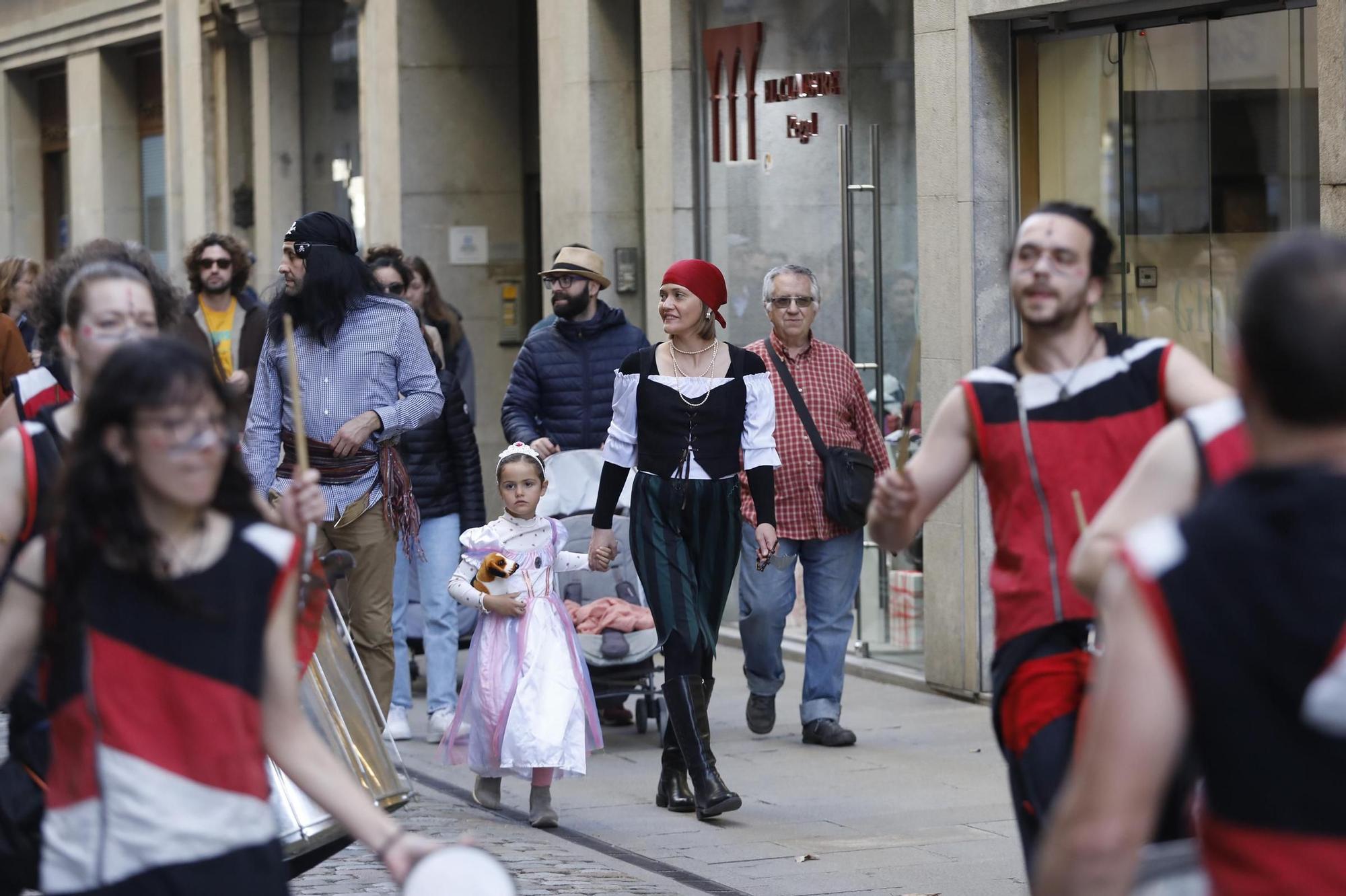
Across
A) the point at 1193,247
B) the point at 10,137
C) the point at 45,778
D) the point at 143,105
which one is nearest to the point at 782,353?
the point at 1193,247

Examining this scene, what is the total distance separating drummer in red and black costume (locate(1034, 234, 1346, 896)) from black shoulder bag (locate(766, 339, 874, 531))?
6.65 meters

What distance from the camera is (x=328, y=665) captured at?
5164 mm

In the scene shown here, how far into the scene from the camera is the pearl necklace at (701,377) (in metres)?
7.47

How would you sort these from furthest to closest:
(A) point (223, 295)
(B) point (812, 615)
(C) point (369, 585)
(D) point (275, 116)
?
(D) point (275, 116)
(A) point (223, 295)
(B) point (812, 615)
(C) point (369, 585)

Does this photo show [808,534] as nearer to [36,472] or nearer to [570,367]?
[570,367]

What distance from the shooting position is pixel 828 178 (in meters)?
11.3

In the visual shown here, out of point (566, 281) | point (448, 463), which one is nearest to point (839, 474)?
point (566, 281)

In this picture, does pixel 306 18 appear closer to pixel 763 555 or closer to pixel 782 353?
pixel 782 353

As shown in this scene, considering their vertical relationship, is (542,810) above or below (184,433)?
below

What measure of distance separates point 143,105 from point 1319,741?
2256 centimetres

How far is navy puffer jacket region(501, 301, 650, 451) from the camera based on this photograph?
31.2 ft

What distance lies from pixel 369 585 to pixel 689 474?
1.54m

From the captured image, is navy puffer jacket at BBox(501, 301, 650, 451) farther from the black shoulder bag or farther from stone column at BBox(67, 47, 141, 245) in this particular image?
stone column at BBox(67, 47, 141, 245)

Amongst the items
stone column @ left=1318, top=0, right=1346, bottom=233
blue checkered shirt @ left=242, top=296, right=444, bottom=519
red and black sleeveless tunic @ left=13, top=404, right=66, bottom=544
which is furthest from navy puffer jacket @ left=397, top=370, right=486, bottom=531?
red and black sleeveless tunic @ left=13, top=404, right=66, bottom=544
